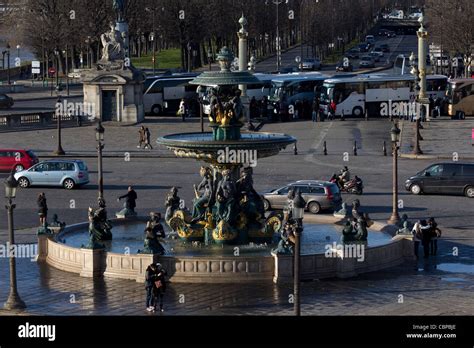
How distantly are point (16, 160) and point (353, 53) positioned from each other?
3993 inches

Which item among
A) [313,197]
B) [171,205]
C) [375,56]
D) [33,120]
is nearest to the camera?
[171,205]

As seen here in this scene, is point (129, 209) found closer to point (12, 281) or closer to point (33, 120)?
point (12, 281)

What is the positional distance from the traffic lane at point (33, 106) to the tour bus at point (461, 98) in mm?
22828

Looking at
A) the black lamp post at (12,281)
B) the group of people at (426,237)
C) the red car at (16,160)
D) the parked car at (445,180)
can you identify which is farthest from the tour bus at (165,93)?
the black lamp post at (12,281)

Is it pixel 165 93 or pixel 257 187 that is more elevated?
pixel 165 93

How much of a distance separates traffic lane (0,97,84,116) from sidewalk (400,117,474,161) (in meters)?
22.5

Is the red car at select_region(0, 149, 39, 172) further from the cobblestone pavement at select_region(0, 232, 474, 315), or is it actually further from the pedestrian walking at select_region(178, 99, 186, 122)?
the pedestrian walking at select_region(178, 99, 186, 122)

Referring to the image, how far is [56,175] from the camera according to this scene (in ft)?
157

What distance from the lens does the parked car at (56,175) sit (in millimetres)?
47531

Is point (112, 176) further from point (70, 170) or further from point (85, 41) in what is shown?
point (85, 41)

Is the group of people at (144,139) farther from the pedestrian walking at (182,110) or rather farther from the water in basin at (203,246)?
the water in basin at (203,246)

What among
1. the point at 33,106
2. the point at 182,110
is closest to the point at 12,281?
the point at 182,110
